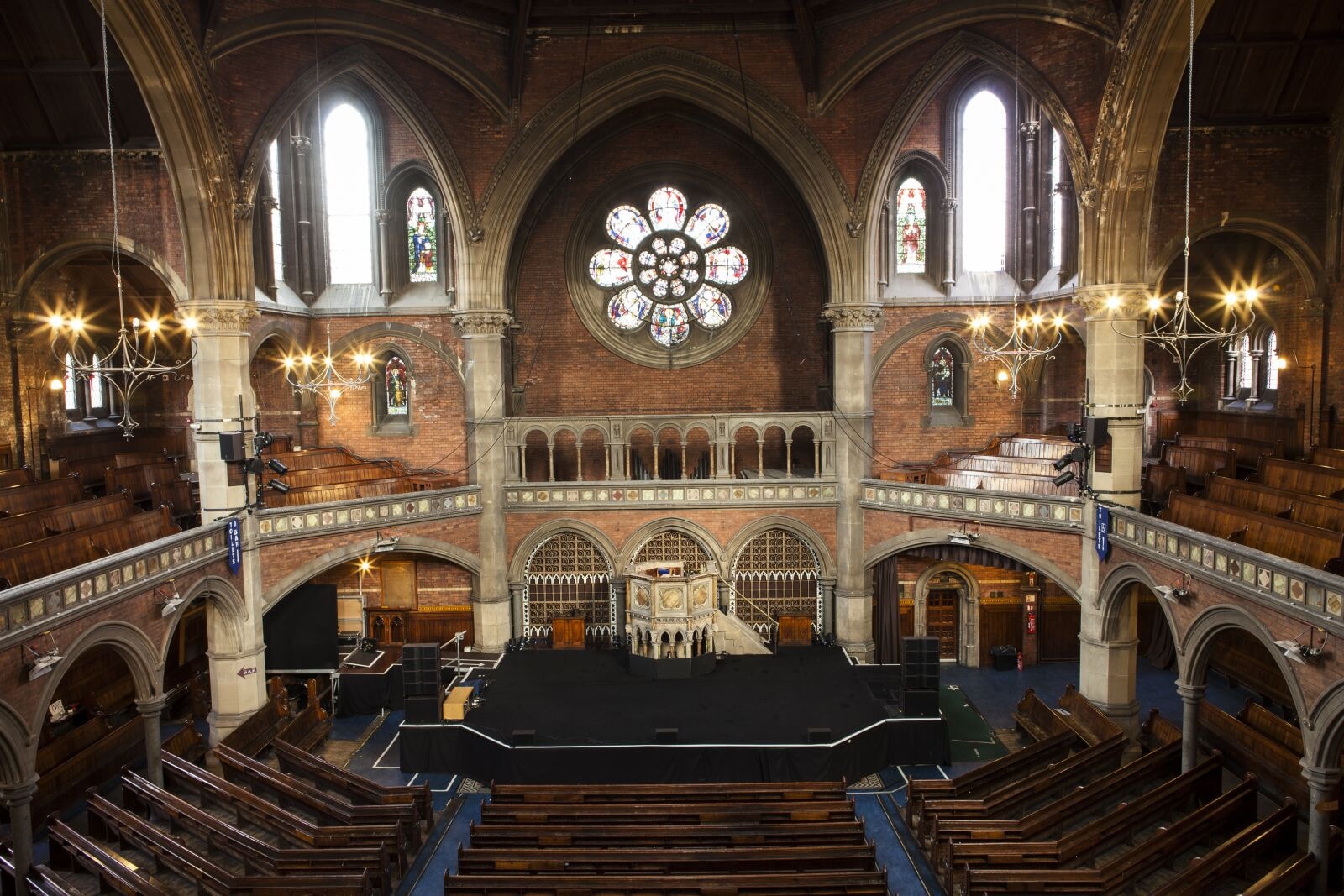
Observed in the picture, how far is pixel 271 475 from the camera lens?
2356 centimetres

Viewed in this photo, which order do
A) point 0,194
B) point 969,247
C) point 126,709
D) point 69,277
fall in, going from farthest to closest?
1. point 969,247
2. point 69,277
3. point 126,709
4. point 0,194

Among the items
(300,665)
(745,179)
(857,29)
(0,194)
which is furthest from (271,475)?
(857,29)

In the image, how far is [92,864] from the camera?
14.5 m

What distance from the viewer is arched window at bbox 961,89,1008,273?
26.7m

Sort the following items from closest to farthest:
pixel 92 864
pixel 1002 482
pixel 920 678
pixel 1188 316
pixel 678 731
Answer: pixel 92 864
pixel 678 731
pixel 920 678
pixel 1188 316
pixel 1002 482

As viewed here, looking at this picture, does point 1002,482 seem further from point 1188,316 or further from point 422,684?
point 422,684

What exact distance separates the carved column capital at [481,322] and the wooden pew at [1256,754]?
59.7ft

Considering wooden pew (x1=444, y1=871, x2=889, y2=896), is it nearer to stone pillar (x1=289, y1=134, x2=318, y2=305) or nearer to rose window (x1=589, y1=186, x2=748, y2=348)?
rose window (x1=589, y1=186, x2=748, y2=348)

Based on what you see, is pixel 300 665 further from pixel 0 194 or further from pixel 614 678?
pixel 0 194

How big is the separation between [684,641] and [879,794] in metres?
5.87

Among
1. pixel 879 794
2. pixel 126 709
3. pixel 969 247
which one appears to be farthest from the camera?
pixel 969 247

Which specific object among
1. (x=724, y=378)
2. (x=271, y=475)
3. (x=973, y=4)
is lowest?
(x=271, y=475)

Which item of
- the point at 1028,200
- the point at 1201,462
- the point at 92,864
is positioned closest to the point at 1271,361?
the point at 1201,462

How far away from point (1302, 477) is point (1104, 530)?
359cm
